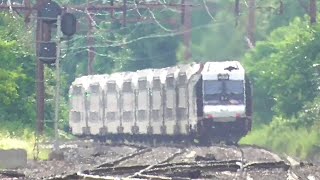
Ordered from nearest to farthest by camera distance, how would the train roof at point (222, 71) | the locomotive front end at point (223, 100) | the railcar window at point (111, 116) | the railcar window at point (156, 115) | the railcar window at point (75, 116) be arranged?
the locomotive front end at point (223, 100), the train roof at point (222, 71), the railcar window at point (156, 115), the railcar window at point (111, 116), the railcar window at point (75, 116)

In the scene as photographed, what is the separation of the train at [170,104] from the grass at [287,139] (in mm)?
1510

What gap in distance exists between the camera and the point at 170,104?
38344 mm

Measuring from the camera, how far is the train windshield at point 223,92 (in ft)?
118

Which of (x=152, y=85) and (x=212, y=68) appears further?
(x=152, y=85)

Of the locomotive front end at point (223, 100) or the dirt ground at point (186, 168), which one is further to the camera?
the locomotive front end at point (223, 100)

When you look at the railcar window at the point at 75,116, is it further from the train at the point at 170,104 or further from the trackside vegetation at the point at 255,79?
the trackside vegetation at the point at 255,79

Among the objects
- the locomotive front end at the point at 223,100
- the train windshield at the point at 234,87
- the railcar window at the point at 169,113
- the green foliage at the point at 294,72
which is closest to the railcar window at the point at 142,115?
the railcar window at the point at 169,113

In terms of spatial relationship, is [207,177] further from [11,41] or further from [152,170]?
[11,41]

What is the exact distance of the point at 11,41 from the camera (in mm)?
35531

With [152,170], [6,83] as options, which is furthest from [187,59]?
[152,170]

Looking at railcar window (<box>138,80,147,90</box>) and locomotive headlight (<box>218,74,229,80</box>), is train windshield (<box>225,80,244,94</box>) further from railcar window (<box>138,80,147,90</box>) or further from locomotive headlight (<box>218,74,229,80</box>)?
railcar window (<box>138,80,147,90</box>)

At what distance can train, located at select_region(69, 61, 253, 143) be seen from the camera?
3588 centimetres

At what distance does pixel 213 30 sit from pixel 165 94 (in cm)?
803

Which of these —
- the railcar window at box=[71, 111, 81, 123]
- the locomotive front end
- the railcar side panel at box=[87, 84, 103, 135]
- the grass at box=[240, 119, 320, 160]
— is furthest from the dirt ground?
the railcar window at box=[71, 111, 81, 123]
